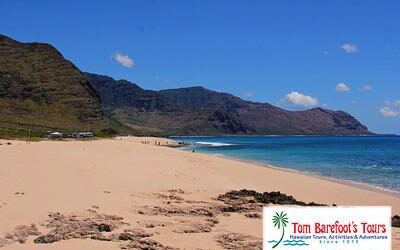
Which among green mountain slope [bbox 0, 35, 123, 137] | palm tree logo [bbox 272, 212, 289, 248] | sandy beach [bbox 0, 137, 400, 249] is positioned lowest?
sandy beach [bbox 0, 137, 400, 249]

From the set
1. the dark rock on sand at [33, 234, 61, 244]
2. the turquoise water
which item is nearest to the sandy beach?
the dark rock on sand at [33, 234, 61, 244]

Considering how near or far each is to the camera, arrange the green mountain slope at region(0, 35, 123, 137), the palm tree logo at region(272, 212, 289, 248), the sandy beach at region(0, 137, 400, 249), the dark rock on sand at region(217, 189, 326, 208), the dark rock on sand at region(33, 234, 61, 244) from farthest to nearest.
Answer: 1. the green mountain slope at region(0, 35, 123, 137)
2. the dark rock on sand at region(217, 189, 326, 208)
3. the sandy beach at region(0, 137, 400, 249)
4. the dark rock on sand at region(33, 234, 61, 244)
5. the palm tree logo at region(272, 212, 289, 248)

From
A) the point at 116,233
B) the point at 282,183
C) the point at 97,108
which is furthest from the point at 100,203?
the point at 97,108

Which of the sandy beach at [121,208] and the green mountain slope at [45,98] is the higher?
the green mountain slope at [45,98]

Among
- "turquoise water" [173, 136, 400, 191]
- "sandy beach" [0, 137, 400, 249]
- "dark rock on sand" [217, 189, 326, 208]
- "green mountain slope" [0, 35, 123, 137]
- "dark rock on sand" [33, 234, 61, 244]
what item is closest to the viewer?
"dark rock on sand" [33, 234, 61, 244]

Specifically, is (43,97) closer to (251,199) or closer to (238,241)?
(251,199)

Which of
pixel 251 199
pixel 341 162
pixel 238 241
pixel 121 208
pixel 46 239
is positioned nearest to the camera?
pixel 46 239

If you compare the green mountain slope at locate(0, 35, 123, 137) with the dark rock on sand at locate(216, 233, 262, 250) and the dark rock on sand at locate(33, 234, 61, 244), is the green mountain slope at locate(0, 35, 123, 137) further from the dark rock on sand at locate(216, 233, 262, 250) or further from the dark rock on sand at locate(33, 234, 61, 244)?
the dark rock on sand at locate(216, 233, 262, 250)

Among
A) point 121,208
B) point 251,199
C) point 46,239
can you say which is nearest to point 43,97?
point 251,199

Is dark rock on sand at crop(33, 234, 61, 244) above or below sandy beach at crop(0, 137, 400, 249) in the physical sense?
below

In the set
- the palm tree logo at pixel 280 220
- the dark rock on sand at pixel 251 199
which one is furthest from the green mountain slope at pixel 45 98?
the palm tree logo at pixel 280 220

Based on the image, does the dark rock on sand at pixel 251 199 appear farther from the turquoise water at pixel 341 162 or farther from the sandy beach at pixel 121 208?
the turquoise water at pixel 341 162

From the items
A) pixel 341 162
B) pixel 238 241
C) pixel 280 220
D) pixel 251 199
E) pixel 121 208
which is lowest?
pixel 238 241

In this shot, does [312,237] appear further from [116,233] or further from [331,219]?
[116,233]
